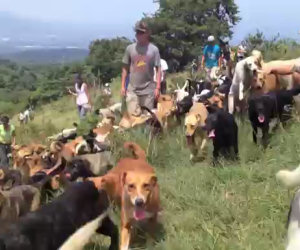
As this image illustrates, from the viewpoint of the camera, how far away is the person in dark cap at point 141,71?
30.8 ft

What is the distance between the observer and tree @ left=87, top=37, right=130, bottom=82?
37906 millimetres

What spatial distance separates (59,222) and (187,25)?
105 ft

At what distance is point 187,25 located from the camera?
3644 centimetres

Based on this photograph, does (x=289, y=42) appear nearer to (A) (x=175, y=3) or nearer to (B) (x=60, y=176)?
(B) (x=60, y=176)

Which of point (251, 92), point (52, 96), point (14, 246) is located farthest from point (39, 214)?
point (52, 96)

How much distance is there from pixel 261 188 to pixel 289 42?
1345 centimetres

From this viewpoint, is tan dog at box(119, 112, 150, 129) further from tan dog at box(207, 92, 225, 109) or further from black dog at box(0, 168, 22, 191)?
black dog at box(0, 168, 22, 191)

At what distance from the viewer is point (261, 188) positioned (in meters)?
6.30

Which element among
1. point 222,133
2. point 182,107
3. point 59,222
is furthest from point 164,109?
point 59,222

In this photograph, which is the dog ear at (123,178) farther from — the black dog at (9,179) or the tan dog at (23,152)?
the tan dog at (23,152)

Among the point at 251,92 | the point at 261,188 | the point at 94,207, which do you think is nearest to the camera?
the point at 94,207

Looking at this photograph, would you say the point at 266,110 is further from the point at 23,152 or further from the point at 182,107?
the point at 23,152

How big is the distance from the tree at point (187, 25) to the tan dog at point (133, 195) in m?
28.7

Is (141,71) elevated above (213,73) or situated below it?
above
